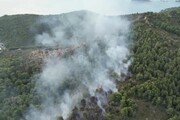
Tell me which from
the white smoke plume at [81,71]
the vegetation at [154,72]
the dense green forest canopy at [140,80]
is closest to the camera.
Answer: the dense green forest canopy at [140,80]

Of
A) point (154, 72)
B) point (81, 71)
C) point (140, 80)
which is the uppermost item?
point (154, 72)

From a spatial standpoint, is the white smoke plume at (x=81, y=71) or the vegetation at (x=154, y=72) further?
the white smoke plume at (x=81, y=71)

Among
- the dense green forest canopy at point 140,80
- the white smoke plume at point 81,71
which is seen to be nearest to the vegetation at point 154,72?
the dense green forest canopy at point 140,80

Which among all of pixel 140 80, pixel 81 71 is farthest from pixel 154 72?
pixel 81 71

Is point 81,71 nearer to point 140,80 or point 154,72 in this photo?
point 140,80

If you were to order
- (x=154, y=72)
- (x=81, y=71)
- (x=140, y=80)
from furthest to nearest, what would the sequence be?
(x=81, y=71), (x=154, y=72), (x=140, y=80)

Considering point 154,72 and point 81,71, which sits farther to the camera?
point 81,71

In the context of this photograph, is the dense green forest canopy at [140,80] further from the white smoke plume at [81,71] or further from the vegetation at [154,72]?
the white smoke plume at [81,71]

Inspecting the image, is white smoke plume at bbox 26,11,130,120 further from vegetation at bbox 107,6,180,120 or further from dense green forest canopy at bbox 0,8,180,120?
vegetation at bbox 107,6,180,120

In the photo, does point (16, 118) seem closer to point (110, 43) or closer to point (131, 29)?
point (110, 43)
